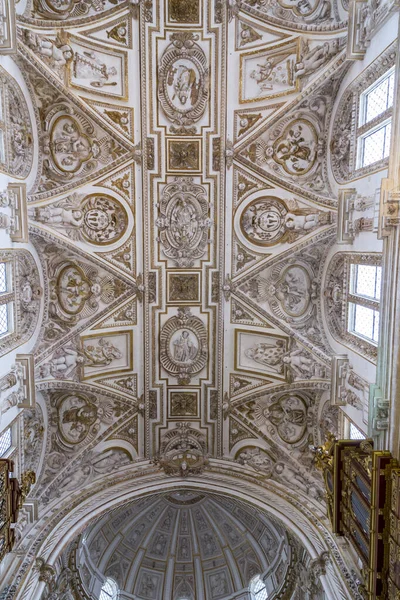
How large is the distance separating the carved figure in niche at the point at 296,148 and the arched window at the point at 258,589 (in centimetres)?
1821

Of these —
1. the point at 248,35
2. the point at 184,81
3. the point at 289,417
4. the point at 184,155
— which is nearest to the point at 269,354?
the point at 289,417

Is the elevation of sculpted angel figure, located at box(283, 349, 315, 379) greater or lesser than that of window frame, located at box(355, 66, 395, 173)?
lesser

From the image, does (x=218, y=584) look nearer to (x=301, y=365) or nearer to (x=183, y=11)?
(x=301, y=365)

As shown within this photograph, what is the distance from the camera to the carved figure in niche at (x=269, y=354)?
16.9 meters

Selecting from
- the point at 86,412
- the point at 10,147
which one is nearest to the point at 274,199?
the point at 10,147

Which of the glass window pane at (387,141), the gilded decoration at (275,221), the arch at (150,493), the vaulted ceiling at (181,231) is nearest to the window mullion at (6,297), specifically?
the vaulted ceiling at (181,231)

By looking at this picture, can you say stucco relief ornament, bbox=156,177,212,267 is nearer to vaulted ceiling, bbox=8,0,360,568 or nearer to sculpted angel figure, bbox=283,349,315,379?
vaulted ceiling, bbox=8,0,360,568

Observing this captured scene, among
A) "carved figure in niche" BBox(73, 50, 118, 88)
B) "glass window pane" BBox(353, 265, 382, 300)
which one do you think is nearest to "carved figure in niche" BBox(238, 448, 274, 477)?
"glass window pane" BBox(353, 265, 382, 300)

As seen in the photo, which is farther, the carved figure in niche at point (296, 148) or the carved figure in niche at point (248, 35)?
the carved figure in niche at point (296, 148)

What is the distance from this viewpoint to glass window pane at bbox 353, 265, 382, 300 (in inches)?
502

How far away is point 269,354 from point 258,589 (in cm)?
1144

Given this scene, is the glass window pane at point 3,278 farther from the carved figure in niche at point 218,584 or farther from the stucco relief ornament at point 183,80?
the carved figure in niche at point 218,584

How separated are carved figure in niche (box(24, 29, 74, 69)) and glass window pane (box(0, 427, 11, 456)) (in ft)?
40.8

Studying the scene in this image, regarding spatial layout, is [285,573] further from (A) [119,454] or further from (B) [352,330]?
(B) [352,330]
